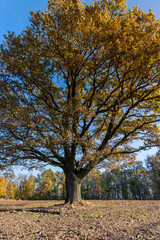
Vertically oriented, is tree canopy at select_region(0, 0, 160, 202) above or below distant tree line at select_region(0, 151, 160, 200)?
above

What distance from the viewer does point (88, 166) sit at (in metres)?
8.11

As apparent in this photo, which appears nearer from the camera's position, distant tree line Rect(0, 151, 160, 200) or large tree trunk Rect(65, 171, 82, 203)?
large tree trunk Rect(65, 171, 82, 203)

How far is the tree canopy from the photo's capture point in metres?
6.27

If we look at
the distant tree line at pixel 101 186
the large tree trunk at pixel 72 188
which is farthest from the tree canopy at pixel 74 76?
the distant tree line at pixel 101 186

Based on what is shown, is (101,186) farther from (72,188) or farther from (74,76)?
(74,76)

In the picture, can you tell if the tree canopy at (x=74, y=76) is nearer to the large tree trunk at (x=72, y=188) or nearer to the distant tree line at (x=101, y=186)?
the large tree trunk at (x=72, y=188)

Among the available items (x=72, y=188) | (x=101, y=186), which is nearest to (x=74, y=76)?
(x=72, y=188)

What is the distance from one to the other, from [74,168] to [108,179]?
130 feet

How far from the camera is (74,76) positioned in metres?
7.78

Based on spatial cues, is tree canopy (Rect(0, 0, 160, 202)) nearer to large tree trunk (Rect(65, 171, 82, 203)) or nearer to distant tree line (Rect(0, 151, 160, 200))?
large tree trunk (Rect(65, 171, 82, 203))

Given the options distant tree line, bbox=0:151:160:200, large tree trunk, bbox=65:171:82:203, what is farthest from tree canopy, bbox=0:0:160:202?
distant tree line, bbox=0:151:160:200

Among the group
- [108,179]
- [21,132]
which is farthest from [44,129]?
[108,179]

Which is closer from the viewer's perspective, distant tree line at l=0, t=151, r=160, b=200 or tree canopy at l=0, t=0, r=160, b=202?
tree canopy at l=0, t=0, r=160, b=202

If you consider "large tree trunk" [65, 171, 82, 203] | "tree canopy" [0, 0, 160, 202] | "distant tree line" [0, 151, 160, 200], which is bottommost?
"distant tree line" [0, 151, 160, 200]
